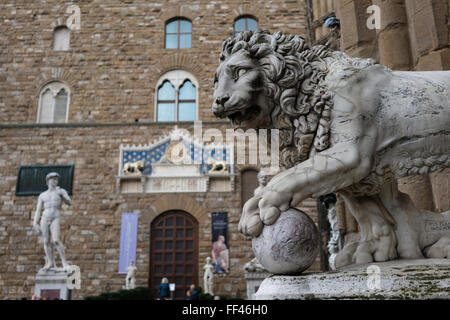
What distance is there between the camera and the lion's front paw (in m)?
1.83

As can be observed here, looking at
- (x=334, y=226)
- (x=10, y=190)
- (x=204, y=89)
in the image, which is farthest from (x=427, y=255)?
(x=10, y=190)

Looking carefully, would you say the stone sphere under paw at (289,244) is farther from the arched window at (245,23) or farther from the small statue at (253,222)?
the arched window at (245,23)

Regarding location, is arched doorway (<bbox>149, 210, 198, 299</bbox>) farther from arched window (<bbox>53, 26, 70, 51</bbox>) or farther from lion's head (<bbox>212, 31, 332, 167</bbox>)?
lion's head (<bbox>212, 31, 332, 167</bbox>)

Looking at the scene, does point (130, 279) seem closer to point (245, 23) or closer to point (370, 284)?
point (245, 23)

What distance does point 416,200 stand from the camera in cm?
311

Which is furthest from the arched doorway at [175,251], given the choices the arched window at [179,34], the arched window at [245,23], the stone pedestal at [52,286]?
the arched window at [245,23]

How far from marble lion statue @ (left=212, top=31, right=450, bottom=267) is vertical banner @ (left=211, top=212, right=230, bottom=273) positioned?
11525mm

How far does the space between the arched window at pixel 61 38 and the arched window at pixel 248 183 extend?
7.96 m

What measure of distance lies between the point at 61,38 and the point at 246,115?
15939 millimetres

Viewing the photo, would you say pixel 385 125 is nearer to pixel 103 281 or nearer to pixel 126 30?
pixel 103 281

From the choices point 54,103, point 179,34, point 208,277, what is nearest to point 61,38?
point 54,103

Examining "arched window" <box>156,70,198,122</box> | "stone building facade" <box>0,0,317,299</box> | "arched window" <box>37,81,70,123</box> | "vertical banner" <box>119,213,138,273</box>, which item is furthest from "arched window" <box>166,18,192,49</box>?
"vertical banner" <box>119,213,138,273</box>

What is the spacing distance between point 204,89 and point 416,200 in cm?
1268

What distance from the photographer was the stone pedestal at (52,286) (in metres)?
9.95
